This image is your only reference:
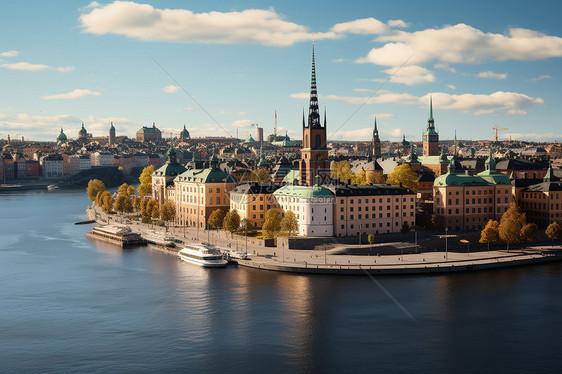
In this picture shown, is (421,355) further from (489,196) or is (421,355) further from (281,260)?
(489,196)

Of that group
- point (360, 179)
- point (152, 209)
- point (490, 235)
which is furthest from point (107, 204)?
point (490, 235)

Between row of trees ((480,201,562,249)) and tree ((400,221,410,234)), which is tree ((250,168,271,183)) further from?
row of trees ((480,201,562,249))

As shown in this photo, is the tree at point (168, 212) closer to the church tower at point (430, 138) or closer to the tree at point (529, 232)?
the tree at point (529, 232)

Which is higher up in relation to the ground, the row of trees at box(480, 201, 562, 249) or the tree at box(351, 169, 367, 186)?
the tree at box(351, 169, 367, 186)

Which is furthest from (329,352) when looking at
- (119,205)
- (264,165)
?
(264,165)

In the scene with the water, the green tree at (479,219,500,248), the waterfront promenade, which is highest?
the green tree at (479,219,500,248)

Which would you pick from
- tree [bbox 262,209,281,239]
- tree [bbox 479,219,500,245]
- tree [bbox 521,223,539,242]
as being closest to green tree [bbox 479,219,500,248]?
tree [bbox 479,219,500,245]

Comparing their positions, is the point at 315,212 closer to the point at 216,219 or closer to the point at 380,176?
the point at 216,219

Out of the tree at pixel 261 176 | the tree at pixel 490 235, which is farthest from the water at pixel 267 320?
the tree at pixel 261 176
